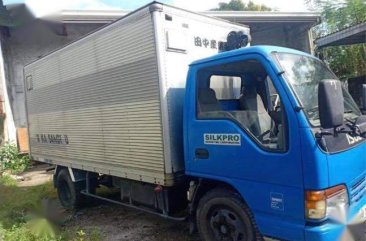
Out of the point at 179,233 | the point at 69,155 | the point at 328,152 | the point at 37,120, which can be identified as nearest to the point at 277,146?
the point at 328,152

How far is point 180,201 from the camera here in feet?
16.2

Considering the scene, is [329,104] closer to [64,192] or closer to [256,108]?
[256,108]

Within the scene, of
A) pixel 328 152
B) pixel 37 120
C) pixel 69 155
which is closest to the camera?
pixel 328 152

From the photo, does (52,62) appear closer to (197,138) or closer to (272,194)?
(197,138)

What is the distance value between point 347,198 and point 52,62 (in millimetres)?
Result: 5742

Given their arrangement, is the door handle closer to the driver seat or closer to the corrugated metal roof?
the driver seat

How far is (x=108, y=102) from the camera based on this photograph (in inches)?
218

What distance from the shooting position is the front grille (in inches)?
141

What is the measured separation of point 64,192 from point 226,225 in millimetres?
4720

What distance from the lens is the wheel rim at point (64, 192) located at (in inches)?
296

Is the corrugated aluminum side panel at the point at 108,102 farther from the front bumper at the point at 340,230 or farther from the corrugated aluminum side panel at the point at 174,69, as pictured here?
the front bumper at the point at 340,230

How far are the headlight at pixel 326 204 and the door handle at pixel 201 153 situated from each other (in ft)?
3.99

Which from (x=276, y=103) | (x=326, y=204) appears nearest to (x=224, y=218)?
(x=326, y=204)

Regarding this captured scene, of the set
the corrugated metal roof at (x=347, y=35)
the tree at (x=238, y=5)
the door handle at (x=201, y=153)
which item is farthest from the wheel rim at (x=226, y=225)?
the tree at (x=238, y=5)
